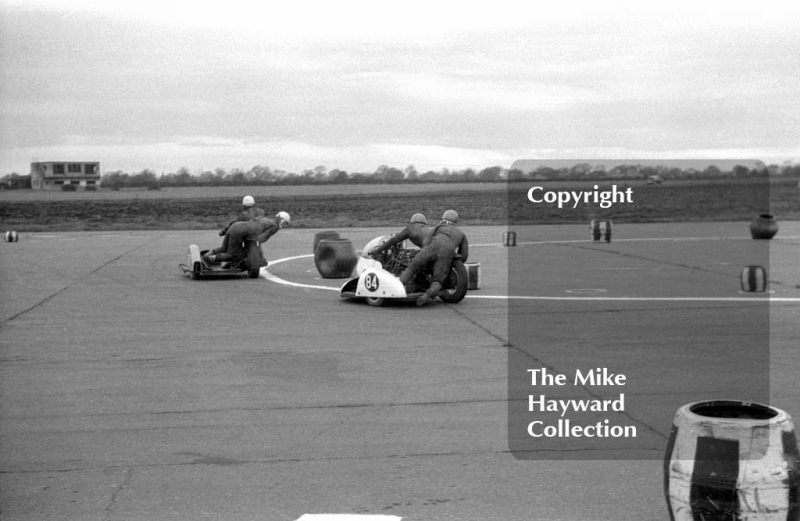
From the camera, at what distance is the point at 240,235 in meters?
22.0

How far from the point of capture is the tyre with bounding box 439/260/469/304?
1686 cm

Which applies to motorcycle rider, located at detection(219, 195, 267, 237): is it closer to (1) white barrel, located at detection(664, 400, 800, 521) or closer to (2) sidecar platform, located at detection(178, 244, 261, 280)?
(2) sidecar platform, located at detection(178, 244, 261, 280)

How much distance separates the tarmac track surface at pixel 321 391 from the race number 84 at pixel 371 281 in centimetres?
38

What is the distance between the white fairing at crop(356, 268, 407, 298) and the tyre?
83 cm

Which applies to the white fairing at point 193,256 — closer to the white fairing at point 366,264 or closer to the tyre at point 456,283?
the white fairing at point 366,264

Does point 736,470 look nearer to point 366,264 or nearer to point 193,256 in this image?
point 366,264

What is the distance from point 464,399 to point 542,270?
48.8 ft

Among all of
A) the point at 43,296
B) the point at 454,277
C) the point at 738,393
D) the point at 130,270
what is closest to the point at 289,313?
the point at 454,277

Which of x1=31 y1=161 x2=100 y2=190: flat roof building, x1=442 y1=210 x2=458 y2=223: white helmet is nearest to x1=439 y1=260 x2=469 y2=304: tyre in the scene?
x1=442 y1=210 x2=458 y2=223: white helmet

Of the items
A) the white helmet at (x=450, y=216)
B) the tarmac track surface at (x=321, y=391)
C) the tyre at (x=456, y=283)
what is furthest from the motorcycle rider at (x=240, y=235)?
the tyre at (x=456, y=283)

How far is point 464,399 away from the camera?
938 centimetres

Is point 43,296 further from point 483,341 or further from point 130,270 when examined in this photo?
point 483,341

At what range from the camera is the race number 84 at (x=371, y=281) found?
16.7 m

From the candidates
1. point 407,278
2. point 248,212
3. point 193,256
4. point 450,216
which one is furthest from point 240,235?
point 450,216
